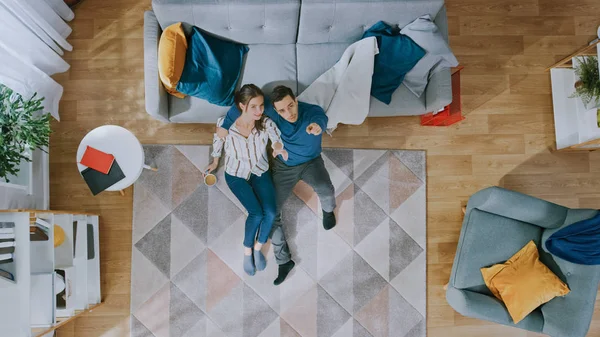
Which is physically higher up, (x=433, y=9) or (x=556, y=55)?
(x=433, y=9)

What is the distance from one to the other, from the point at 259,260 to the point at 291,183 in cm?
63

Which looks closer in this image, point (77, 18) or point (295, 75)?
point (295, 75)

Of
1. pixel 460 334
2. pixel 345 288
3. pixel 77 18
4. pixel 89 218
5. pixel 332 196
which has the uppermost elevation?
pixel 77 18

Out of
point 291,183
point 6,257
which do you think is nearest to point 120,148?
point 6,257

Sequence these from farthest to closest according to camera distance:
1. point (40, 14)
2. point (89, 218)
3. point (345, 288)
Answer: point (345, 288) → point (89, 218) → point (40, 14)

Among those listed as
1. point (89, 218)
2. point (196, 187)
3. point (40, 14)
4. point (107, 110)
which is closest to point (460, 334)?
point (196, 187)

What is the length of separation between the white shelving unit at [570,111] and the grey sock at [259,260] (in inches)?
94.4

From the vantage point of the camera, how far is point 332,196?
10.2 ft

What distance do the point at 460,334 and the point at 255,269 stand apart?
162 centimetres

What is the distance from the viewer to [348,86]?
9.01 ft

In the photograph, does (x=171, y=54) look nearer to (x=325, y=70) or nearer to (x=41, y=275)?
(x=325, y=70)

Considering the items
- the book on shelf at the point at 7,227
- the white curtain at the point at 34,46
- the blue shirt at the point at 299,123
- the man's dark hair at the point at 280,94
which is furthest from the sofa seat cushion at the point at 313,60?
the book on shelf at the point at 7,227

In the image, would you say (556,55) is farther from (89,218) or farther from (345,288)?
(89,218)

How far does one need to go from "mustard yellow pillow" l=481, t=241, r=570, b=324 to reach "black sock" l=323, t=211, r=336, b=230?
1.06 m
